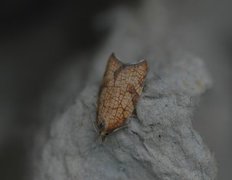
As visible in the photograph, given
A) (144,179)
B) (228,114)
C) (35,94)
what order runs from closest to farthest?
(144,179) → (228,114) → (35,94)

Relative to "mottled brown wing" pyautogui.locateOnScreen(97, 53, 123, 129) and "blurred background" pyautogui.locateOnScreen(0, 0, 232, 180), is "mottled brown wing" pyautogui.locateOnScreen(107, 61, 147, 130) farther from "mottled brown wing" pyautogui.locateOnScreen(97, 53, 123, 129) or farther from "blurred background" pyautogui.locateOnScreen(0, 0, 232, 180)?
"blurred background" pyautogui.locateOnScreen(0, 0, 232, 180)

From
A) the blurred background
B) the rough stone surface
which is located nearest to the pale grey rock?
the rough stone surface

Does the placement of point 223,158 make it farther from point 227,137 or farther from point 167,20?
→ point 167,20

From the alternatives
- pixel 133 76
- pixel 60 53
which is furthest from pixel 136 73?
pixel 60 53

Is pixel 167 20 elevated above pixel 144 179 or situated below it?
above

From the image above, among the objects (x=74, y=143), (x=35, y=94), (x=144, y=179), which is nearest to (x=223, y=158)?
(x=144, y=179)

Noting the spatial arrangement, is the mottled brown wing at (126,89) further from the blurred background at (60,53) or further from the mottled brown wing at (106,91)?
the blurred background at (60,53)
